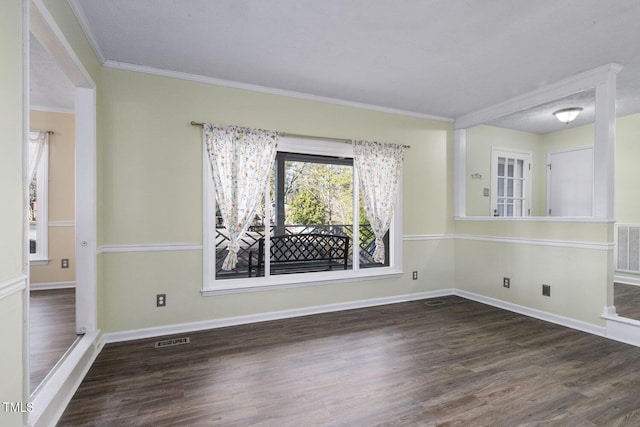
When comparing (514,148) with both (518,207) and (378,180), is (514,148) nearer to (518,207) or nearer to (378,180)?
(518,207)

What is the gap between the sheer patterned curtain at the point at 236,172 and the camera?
3.22m

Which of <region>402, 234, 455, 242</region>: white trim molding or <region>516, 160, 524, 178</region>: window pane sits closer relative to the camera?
<region>402, 234, 455, 242</region>: white trim molding

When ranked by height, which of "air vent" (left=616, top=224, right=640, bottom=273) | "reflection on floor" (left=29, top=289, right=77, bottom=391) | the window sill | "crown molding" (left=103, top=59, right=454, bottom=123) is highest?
"crown molding" (left=103, top=59, right=454, bottom=123)

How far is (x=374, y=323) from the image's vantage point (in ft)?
11.2

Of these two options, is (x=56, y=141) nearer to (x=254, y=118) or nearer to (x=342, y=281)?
(x=254, y=118)

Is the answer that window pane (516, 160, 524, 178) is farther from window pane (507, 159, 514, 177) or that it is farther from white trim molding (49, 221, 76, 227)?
white trim molding (49, 221, 76, 227)

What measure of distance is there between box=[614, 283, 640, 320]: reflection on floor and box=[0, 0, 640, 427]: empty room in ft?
0.33

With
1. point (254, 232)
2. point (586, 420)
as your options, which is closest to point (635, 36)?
point (586, 420)

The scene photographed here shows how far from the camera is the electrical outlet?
10.1 feet

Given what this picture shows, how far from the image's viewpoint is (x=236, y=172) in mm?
3297

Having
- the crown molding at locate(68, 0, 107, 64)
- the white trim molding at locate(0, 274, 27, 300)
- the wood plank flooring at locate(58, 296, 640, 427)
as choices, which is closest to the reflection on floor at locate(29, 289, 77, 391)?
the wood plank flooring at locate(58, 296, 640, 427)

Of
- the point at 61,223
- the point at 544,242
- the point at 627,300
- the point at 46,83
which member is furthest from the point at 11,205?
Answer: the point at 627,300

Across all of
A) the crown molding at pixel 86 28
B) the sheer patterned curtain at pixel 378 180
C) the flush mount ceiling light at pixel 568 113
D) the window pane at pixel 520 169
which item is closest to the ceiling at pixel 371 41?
the crown molding at pixel 86 28

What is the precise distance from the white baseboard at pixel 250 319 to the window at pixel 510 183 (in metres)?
1.95
